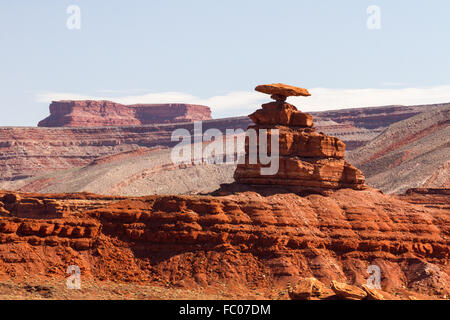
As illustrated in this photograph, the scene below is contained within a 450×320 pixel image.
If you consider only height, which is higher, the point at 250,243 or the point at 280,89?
the point at 280,89

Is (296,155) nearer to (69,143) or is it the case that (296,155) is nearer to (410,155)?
(410,155)

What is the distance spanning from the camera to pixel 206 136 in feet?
549

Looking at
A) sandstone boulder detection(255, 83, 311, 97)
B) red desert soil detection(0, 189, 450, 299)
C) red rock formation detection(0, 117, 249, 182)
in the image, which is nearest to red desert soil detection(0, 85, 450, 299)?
red desert soil detection(0, 189, 450, 299)

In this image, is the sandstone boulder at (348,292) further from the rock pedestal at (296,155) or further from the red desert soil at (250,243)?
the rock pedestal at (296,155)

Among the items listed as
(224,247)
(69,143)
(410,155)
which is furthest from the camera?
(69,143)

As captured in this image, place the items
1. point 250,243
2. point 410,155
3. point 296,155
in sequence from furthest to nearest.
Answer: point 410,155 → point 296,155 → point 250,243

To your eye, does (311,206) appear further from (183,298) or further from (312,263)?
(183,298)

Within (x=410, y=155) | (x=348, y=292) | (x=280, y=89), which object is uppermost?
(x=280, y=89)

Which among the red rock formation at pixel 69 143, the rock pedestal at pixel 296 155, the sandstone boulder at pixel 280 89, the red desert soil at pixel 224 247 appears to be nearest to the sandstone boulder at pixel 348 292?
the red desert soil at pixel 224 247

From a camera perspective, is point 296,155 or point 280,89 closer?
point 296,155

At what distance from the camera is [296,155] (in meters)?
50.6

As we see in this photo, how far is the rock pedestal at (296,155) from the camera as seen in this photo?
49656 mm

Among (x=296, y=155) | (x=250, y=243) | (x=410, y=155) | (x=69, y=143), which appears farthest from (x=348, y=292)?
(x=69, y=143)
